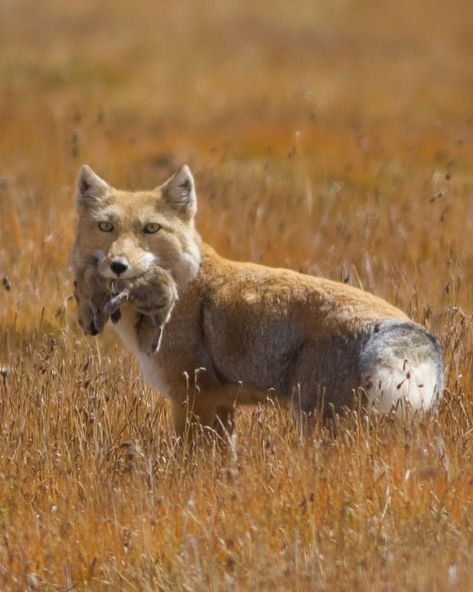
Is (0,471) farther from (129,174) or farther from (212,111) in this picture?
(212,111)

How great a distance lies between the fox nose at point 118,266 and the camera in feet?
20.4

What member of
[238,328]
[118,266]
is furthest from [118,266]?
[238,328]

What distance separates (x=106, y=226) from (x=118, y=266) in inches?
19.3

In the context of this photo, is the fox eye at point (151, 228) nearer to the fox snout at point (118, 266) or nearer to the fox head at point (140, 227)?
the fox head at point (140, 227)

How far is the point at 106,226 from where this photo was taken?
6633 millimetres

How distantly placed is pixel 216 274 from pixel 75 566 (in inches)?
76.8

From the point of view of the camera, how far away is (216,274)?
673cm

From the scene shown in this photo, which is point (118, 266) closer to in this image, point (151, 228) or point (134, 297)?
point (134, 297)

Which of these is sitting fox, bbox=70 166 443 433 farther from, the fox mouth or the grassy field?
the grassy field

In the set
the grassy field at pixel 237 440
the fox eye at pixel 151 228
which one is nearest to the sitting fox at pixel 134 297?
the fox eye at pixel 151 228

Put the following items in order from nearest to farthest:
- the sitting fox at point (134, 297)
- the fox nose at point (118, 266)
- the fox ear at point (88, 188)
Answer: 1. the fox nose at point (118, 266)
2. the sitting fox at point (134, 297)
3. the fox ear at point (88, 188)

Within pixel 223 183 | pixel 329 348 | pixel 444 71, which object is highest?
→ pixel 329 348

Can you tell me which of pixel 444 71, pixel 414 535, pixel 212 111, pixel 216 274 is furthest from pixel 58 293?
pixel 444 71

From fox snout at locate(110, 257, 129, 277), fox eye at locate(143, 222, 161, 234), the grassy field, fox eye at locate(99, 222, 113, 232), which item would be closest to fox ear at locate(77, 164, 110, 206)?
fox eye at locate(99, 222, 113, 232)
